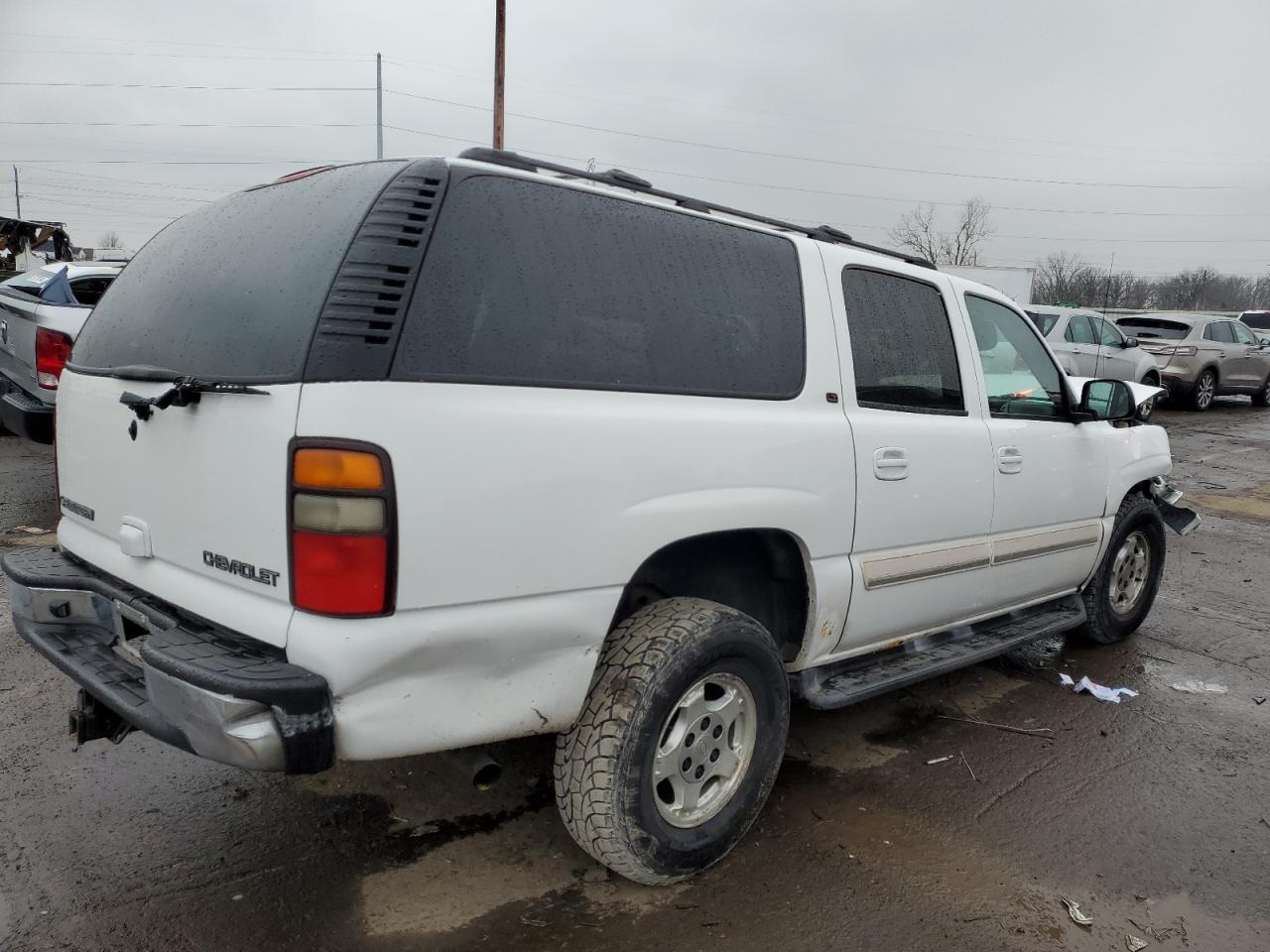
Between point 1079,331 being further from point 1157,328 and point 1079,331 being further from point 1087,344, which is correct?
point 1157,328

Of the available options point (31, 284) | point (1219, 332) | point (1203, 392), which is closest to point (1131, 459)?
point (31, 284)

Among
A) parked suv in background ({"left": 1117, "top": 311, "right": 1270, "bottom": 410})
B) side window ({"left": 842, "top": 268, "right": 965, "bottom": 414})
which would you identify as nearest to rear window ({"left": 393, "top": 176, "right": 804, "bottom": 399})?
side window ({"left": 842, "top": 268, "right": 965, "bottom": 414})

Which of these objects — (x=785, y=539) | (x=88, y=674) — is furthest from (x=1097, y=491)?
(x=88, y=674)

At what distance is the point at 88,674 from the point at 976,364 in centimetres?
325

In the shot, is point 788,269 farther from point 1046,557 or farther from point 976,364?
point 1046,557

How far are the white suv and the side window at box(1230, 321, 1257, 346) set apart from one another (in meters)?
17.9

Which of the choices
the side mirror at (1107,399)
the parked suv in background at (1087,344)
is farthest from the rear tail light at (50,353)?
the parked suv in background at (1087,344)

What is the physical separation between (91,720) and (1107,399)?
167 inches

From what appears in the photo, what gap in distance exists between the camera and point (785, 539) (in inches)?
115

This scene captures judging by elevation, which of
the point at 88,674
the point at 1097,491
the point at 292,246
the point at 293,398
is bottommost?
the point at 88,674

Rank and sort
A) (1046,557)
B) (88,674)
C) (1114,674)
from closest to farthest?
(88,674) < (1046,557) < (1114,674)

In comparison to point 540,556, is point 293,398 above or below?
above

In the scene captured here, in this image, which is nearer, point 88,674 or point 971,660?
point 88,674

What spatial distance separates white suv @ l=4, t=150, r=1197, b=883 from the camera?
2.05 metres
